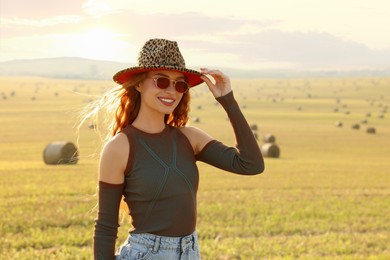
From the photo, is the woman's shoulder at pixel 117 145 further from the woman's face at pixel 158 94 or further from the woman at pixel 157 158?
the woman's face at pixel 158 94

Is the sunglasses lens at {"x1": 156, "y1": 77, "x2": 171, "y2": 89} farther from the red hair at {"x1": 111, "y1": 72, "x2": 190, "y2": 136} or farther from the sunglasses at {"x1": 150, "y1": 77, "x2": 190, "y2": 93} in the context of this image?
the red hair at {"x1": 111, "y1": 72, "x2": 190, "y2": 136}

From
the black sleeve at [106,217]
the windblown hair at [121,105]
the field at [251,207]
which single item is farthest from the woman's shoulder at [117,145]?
the field at [251,207]

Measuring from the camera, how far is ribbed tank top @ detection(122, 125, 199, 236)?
423 centimetres

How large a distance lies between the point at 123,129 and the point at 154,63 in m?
0.49

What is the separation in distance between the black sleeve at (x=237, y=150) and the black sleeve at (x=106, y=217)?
30.3 inches

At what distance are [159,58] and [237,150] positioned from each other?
2.88 ft

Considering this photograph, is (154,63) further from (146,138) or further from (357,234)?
(357,234)

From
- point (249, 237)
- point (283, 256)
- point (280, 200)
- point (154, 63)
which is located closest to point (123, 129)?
point (154, 63)

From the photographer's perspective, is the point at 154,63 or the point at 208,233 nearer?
the point at 154,63

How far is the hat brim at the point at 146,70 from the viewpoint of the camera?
14.3 feet

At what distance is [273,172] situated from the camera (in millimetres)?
22969

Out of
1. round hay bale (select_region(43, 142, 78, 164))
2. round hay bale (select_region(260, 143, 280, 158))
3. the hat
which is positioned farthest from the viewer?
round hay bale (select_region(260, 143, 280, 158))

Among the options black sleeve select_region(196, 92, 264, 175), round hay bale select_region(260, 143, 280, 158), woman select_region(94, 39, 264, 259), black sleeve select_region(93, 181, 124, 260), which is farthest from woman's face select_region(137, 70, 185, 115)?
round hay bale select_region(260, 143, 280, 158)

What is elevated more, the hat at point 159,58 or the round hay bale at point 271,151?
the hat at point 159,58
